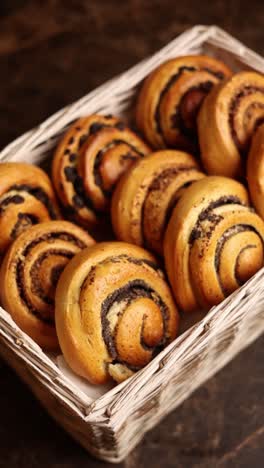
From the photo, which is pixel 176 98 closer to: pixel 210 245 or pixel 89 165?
pixel 89 165

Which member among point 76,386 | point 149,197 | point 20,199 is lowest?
point 76,386

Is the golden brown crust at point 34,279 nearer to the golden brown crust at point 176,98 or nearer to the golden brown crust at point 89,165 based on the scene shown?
the golden brown crust at point 89,165

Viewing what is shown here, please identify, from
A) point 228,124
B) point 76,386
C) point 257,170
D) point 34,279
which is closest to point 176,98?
point 228,124

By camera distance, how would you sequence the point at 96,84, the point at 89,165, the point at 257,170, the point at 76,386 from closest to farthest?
the point at 76,386 < the point at 257,170 < the point at 89,165 < the point at 96,84

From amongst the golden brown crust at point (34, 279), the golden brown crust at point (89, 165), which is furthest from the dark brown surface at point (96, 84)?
the golden brown crust at point (89, 165)

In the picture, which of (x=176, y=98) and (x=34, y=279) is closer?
(x=34, y=279)

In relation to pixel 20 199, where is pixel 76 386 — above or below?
below

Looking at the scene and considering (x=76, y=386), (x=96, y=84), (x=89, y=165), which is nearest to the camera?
(x=76, y=386)
